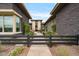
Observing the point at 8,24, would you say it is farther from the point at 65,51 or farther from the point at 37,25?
the point at 37,25

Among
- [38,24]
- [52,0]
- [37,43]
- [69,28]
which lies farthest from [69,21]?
[38,24]

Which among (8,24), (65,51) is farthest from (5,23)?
(65,51)

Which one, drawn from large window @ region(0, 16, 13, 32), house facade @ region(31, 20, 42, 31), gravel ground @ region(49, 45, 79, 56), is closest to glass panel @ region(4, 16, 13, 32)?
large window @ region(0, 16, 13, 32)

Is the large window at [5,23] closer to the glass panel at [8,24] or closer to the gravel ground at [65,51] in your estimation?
the glass panel at [8,24]

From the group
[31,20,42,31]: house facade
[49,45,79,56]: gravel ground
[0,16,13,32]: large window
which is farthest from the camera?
[31,20,42,31]: house facade

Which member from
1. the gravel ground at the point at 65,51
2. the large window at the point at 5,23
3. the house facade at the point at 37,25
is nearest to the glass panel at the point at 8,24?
the large window at the point at 5,23

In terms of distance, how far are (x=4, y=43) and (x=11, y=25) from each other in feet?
5.39

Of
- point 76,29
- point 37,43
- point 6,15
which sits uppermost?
point 6,15

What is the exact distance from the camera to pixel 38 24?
34.4 m

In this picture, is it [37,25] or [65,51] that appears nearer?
[65,51]

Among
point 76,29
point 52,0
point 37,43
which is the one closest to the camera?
point 52,0

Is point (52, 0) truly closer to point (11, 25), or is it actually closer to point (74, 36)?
point (74, 36)

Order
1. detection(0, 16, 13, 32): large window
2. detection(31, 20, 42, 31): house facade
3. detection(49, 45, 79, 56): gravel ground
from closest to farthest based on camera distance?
detection(49, 45, 79, 56): gravel ground → detection(0, 16, 13, 32): large window → detection(31, 20, 42, 31): house facade

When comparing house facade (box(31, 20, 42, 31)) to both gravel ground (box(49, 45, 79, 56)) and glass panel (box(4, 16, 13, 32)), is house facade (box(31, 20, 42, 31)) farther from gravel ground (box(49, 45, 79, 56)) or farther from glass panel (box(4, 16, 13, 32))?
gravel ground (box(49, 45, 79, 56))
